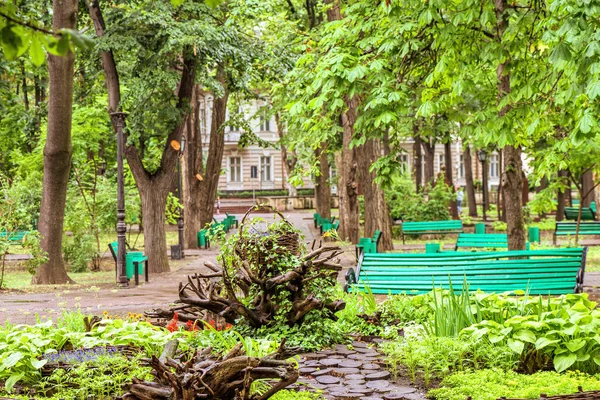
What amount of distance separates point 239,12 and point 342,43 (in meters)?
9.37

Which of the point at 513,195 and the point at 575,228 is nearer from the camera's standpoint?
the point at 513,195

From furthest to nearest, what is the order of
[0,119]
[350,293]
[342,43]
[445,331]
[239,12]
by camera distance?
1. [0,119]
2. [239,12]
3. [342,43]
4. [350,293]
5. [445,331]

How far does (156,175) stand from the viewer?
64.6 feet

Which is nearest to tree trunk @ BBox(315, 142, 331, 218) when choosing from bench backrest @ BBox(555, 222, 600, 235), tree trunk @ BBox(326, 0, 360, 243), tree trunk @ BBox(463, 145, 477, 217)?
tree trunk @ BBox(326, 0, 360, 243)

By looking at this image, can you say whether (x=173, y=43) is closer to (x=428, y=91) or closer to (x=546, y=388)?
(x=428, y=91)

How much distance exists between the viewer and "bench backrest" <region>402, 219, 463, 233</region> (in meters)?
26.2

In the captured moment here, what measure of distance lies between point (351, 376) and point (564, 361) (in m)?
1.76

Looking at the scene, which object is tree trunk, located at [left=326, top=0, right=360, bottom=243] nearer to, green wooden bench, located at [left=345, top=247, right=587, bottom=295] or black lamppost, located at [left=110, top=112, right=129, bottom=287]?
black lamppost, located at [left=110, top=112, right=129, bottom=287]

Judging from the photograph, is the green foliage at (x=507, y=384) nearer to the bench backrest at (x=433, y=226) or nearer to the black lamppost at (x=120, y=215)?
the black lamppost at (x=120, y=215)

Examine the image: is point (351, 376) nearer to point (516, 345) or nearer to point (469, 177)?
point (516, 345)

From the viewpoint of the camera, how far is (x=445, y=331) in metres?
7.19

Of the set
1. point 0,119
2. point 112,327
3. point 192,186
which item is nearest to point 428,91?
point 112,327

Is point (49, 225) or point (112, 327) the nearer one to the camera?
point (112, 327)

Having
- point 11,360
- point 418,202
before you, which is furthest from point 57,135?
point 418,202
